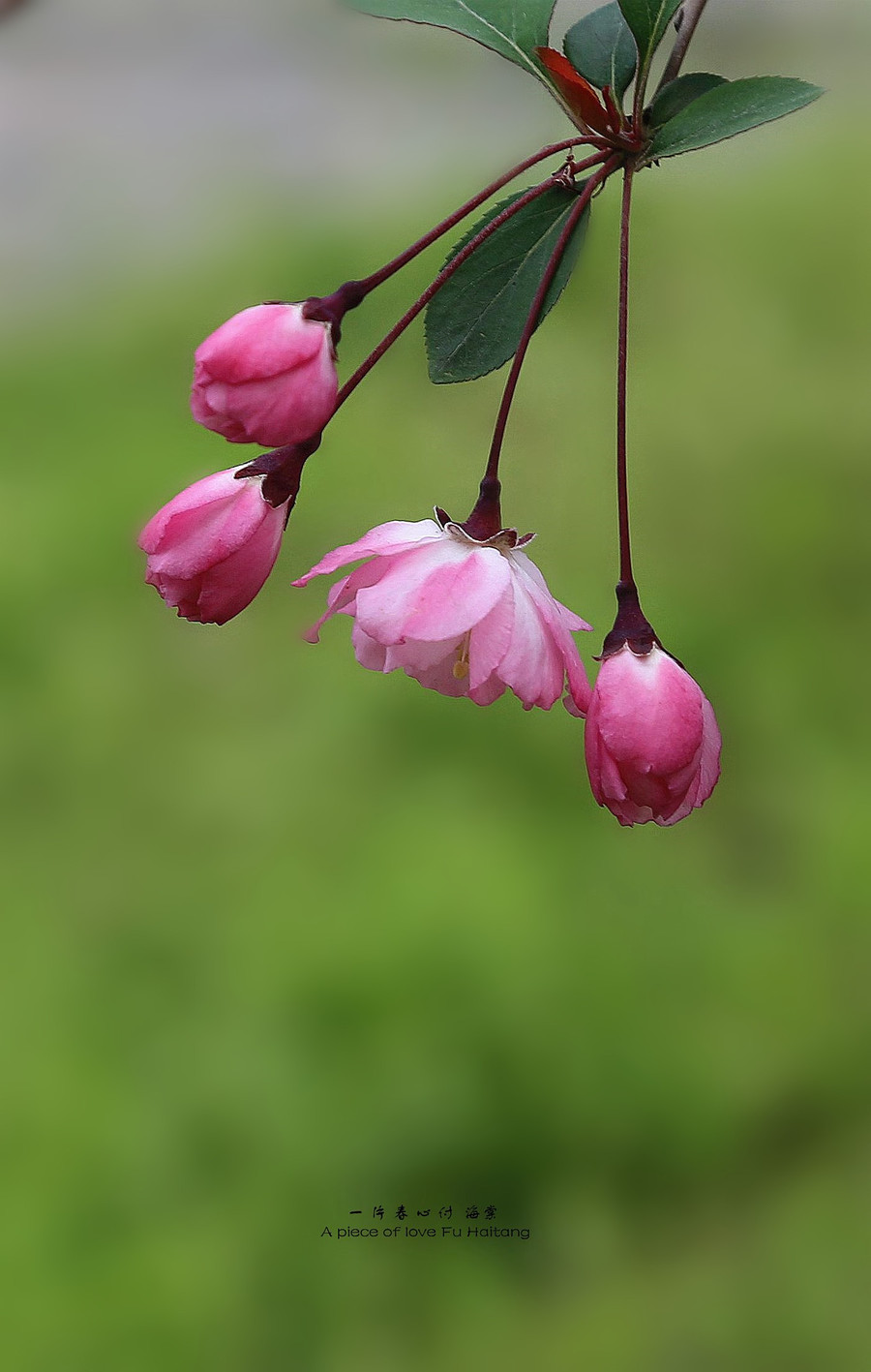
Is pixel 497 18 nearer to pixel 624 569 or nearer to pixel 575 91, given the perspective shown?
pixel 575 91

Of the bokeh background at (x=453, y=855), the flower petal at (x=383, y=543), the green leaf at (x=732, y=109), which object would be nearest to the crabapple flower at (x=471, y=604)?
the flower petal at (x=383, y=543)

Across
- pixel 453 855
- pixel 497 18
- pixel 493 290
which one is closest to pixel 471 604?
pixel 493 290

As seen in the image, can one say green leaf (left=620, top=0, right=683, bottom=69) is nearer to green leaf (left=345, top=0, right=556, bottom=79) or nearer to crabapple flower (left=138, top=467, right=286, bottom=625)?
green leaf (left=345, top=0, right=556, bottom=79)

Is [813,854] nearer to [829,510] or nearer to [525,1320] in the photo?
[829,510]

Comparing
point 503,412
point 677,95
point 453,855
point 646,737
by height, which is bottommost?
point 453,855

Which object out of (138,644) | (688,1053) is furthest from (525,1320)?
(138,644)

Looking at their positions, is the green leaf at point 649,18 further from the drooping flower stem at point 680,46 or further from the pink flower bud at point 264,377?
the pink flower bud at point 264,377
